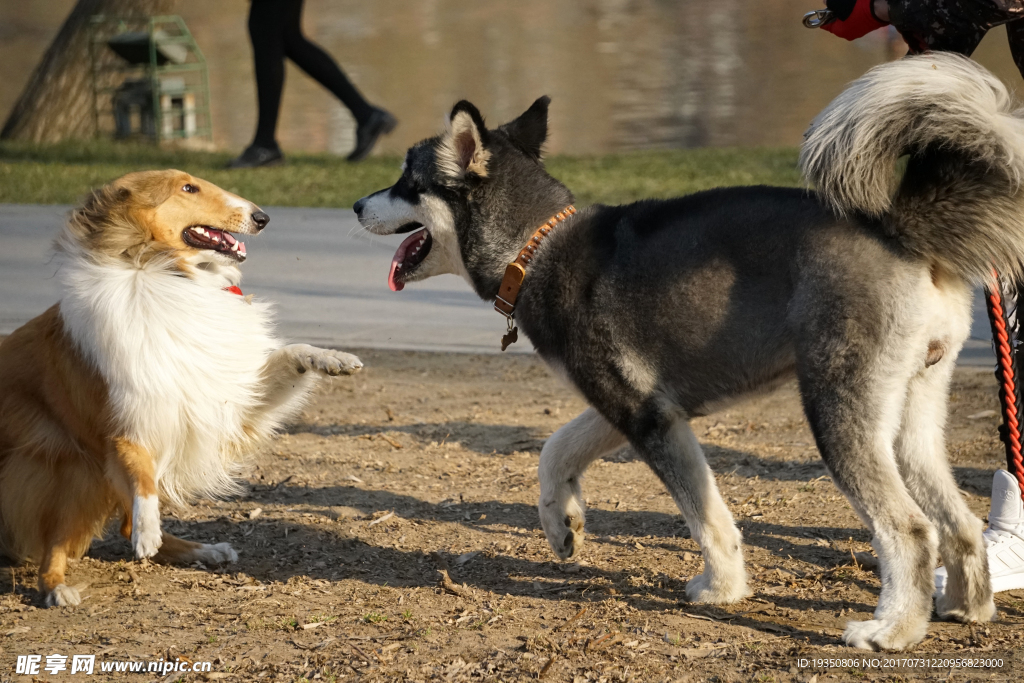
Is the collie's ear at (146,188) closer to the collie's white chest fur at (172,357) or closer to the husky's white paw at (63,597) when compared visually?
the collie's white chest fur at (172,357)

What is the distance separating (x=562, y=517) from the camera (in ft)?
13.3

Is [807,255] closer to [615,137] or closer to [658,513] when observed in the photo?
[658,513]

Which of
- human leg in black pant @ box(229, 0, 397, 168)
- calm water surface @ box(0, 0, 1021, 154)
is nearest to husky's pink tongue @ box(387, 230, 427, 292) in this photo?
calm water surface @ box(0, 0, 1021, 154)

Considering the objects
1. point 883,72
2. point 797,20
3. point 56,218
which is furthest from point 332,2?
point 883,72

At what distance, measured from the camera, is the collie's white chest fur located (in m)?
4.14

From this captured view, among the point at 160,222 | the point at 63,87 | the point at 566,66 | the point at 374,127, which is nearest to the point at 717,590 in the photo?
the point at 160,222

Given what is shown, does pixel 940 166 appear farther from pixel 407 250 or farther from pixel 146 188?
pixel 146 188

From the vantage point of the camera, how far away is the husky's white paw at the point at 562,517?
403 centimetres

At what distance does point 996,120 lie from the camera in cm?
320

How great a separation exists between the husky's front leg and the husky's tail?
213 centimetres

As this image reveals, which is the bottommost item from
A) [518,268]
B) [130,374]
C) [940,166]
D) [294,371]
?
[294,371]

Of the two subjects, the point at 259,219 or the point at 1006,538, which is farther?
the point at 259,219

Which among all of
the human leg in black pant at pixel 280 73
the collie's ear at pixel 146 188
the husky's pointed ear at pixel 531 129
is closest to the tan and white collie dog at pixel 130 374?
the collie's ear at pixel 146 188

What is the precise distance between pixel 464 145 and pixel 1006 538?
2.41 m
